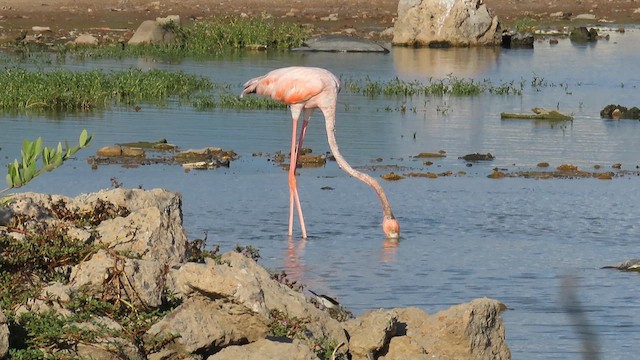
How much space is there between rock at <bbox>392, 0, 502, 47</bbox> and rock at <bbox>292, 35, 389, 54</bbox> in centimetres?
285

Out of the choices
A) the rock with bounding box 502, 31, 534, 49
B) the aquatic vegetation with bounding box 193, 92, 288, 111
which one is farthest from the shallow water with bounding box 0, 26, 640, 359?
the rock with bounding box 502, 31, 534, 49

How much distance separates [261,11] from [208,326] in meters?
41.4

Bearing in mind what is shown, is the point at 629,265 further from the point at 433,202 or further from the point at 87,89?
the point at 87,89

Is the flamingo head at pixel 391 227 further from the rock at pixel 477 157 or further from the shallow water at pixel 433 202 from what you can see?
the rock at pixel 477 157

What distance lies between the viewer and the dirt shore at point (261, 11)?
41844 mm

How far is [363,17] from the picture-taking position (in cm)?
4688

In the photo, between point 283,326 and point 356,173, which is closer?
point 283,326

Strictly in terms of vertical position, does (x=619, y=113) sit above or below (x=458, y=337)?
below

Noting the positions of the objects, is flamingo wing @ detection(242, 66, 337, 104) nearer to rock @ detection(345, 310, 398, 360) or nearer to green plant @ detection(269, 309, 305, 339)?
rock @ detection(345, 310, 398, 360)

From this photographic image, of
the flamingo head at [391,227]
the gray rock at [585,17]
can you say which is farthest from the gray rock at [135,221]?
the gray rock at [585,17]

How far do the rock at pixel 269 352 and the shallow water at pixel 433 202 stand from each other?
48.1 inches

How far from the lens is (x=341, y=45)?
33.4 meters

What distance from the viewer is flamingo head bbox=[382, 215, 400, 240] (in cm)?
1143

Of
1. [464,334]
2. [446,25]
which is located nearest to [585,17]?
[446,25]
